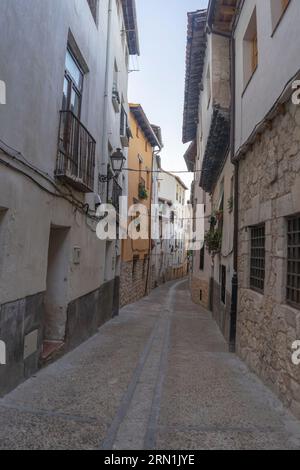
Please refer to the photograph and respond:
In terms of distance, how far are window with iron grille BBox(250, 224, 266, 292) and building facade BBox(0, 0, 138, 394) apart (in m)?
2.82

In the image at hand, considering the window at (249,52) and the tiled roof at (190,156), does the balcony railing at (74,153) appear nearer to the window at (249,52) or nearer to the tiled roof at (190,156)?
the window at (249,52)

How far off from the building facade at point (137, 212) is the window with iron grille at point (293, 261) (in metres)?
10.0

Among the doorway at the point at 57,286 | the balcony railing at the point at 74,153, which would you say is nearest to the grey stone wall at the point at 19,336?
the doorway at the point at 57,286

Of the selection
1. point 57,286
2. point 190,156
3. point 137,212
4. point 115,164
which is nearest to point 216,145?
point 115,164

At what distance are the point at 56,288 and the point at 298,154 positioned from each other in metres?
4.07

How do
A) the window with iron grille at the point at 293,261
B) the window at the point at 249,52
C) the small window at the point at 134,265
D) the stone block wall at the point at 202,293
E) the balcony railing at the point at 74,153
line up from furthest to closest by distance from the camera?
the small window at the point at 134,265
the stone block wall at the point at 202,293
the window at the point at 249,52
the balcony railing at the point at 74,153
the window with iron grille at the point at 293,261

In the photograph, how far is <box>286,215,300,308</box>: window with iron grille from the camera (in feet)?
13.0

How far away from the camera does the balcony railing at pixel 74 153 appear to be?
5562 mm

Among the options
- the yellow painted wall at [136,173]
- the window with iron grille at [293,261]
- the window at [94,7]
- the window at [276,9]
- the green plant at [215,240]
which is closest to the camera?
the window with iron grille at [293,261]

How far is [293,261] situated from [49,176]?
318cm

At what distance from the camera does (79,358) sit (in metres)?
6.00

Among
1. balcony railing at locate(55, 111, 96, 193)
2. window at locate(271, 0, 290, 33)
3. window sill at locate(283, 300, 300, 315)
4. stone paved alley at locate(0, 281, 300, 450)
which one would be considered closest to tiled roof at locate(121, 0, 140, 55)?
balcony railing at locate(55, 111, 96, 193)

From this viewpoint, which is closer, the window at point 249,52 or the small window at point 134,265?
the window at point 249,52
